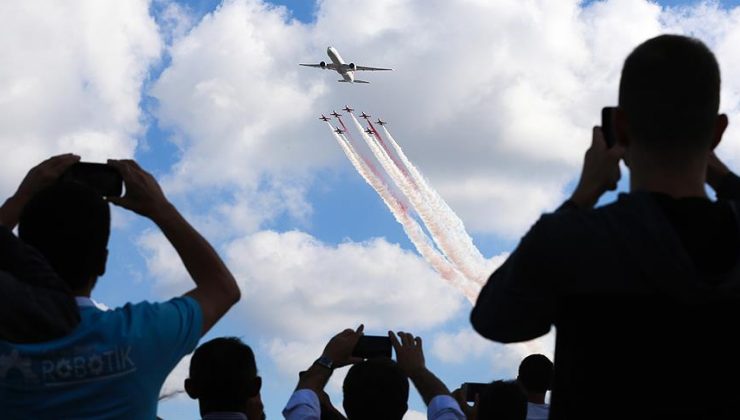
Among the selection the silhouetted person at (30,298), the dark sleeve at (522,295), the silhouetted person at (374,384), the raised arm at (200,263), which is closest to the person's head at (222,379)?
the silhouetted person at (374,384)

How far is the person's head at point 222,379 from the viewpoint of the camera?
6098 mm

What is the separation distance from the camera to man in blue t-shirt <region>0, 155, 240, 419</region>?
4.35 metres

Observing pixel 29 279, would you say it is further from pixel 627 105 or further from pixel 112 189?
pixel 627 105

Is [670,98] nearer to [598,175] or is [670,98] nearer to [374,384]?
[598,175]

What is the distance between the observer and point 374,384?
22.6ft

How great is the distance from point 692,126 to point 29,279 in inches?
131

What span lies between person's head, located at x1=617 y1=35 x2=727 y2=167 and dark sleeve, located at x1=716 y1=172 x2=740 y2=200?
914 mm

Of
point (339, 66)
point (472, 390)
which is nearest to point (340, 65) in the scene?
point (339, 66)

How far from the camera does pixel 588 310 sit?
3.49 m

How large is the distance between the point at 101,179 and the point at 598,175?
9.69 ft

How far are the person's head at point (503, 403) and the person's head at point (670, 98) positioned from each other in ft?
18.3

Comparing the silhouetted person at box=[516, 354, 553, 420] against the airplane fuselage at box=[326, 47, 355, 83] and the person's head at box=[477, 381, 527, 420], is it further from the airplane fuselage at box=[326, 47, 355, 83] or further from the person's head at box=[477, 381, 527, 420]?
the airplane fuselage at box=[326, 47, 355, 83]

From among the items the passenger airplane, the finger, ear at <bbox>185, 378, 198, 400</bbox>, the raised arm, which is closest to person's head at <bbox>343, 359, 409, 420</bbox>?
the finger

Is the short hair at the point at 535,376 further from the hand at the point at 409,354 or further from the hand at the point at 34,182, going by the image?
the hand at the point at 34,182
